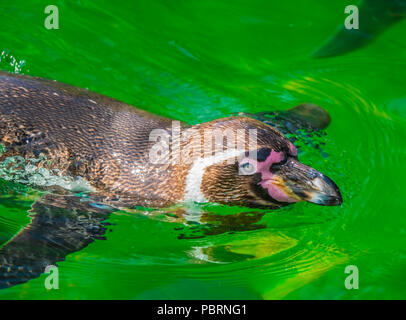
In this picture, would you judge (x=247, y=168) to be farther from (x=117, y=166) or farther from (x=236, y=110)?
(x=236, y=110)

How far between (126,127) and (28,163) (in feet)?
2.88

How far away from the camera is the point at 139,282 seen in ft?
13.2

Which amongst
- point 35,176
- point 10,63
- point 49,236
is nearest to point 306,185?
point 49,236

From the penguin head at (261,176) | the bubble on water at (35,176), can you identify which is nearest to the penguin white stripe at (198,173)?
the penguin head at (261,176)

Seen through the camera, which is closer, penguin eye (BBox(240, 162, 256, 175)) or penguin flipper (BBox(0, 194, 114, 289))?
penguin flipper (BBox(0, 194, 114, 289))

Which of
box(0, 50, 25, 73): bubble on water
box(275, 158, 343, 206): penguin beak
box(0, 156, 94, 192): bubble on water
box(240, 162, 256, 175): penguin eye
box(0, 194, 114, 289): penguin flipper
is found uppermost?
box(0, 50, 25, 73): bubble on water

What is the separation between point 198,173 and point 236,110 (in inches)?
76.9

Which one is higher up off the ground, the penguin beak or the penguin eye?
the penguin eye

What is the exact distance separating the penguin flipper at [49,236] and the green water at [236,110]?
8 centimetres

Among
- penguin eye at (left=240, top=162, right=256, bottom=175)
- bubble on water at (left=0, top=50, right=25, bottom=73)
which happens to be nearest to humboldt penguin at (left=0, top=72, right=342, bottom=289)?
penguin eye at (left=240, top=162, right=256, bottom=175)

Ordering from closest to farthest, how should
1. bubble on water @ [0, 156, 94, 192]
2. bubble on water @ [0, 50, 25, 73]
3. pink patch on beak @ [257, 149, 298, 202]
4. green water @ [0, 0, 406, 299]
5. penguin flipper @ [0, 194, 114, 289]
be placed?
penguin flipper @ [0, 194, 114, 289], green water @ [0, 0, 406, 299], pink patch on beak @ [257, 149, 298, 202], bubble on water @ [0, 156, 94, 192], bubble on water @ [0, 50, 25, 73]

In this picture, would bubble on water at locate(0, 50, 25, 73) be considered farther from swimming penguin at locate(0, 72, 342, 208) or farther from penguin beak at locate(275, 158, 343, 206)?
penguin beak at locate(275, 158, 343, 206)

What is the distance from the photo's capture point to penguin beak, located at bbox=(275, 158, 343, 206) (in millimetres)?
4242
